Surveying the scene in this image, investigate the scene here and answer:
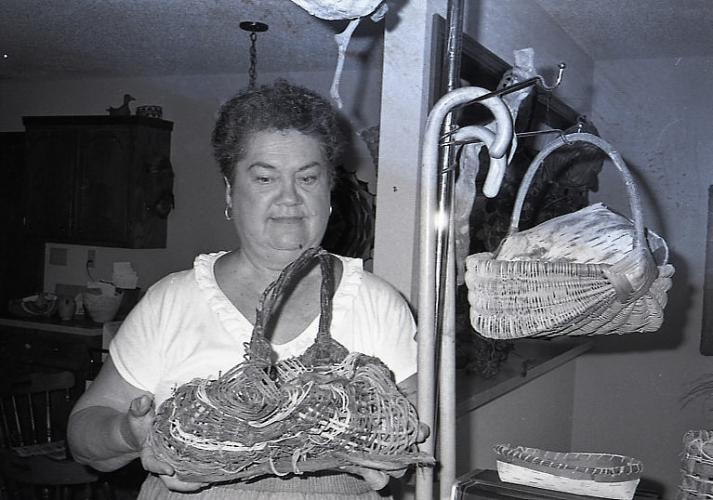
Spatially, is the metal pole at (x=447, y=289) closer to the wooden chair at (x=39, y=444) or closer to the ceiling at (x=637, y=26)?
the ceiling at (x=637, y=26)

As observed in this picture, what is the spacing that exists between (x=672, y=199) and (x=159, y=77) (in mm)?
731

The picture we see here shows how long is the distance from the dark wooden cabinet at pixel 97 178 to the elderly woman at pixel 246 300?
64 millimetres

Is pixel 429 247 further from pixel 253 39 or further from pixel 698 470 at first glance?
pixel 698 470

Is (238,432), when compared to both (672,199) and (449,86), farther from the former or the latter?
(672,199)

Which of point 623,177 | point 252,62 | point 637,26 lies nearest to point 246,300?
point 252,62

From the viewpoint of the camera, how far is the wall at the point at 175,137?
646mm

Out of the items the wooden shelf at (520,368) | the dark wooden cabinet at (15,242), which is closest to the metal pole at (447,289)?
the wooden shelf at (520,368)

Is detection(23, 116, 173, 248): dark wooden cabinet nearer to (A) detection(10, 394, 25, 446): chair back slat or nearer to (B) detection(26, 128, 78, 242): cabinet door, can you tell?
(B) detection(26, 128, 78, 242): cabinet door

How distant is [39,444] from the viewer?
65cm

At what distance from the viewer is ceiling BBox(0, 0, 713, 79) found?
65 cm

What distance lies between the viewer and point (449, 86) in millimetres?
911

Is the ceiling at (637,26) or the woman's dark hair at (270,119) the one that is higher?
the ceiling at (637,26)

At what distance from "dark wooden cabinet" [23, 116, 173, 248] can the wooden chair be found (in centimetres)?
13

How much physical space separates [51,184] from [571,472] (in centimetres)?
69
